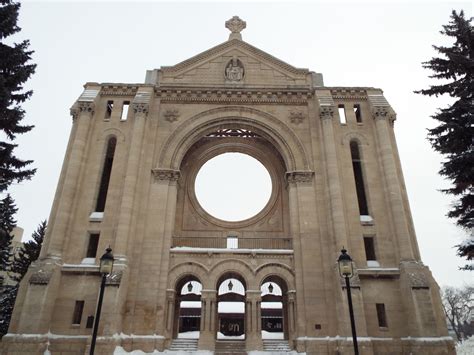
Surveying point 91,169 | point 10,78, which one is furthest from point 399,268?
point 10,78

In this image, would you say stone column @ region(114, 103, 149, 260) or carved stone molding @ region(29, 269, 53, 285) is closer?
carved stone molding @ region(29, 269, 53, 285)

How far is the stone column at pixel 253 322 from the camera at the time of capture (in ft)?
62.2

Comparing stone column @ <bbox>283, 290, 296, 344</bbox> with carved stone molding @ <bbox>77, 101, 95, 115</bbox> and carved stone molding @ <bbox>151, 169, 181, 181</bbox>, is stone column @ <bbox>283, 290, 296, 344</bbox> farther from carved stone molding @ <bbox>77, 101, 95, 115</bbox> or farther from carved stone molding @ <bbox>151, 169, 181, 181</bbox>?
carved stone molding @ <bbox>77, 101, 95, 115</bbox>

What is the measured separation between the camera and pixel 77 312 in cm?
1861

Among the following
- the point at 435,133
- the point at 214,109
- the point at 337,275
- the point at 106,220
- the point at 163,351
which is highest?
the point at 214,109

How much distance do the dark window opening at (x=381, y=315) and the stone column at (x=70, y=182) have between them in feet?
57.6

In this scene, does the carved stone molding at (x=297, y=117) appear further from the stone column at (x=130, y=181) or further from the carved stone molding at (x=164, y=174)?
the stone column at (x=130, y=181)

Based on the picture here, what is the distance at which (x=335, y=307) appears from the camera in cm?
1886

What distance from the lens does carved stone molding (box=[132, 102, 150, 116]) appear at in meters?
23.4

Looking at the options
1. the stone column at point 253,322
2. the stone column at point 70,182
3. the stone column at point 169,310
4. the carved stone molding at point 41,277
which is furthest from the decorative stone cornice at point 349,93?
the carved stone molding at point 41,277

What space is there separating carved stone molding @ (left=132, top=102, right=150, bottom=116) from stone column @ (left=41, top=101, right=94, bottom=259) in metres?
2.90

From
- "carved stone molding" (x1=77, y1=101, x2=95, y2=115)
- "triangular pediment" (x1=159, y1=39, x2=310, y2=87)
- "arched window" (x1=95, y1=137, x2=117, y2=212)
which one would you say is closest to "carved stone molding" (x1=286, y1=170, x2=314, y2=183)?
"triangular pediment" (x1=159, y1=39, x2=310, y2=87)

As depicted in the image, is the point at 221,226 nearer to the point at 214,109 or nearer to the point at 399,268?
the point at 214,109

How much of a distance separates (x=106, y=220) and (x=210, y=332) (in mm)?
8783
